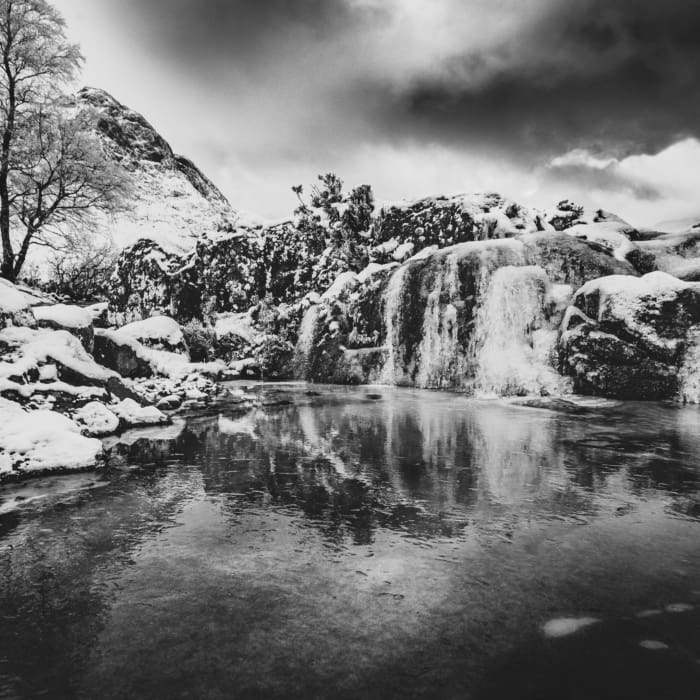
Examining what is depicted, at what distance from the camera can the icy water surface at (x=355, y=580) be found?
2.18 m

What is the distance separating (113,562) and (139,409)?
23.8ft

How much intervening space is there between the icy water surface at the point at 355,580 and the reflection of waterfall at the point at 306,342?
866 inches

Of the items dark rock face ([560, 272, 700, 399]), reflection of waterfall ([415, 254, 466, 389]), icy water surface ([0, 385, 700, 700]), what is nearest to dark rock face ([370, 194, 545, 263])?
reflection of waterfall ([415, 254, 466, 389])

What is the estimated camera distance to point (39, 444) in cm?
593

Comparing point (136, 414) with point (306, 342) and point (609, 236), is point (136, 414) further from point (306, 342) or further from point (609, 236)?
point (609, 236)

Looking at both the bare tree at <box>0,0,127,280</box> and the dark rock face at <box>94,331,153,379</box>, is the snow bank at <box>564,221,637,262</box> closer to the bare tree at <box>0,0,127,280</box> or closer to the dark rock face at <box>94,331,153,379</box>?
the dark rock face at <box>94,331,153,379</box>

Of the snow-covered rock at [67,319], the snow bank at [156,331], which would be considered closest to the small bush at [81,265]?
the snow-covered rock at [67,319]

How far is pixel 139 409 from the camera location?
10008 mm

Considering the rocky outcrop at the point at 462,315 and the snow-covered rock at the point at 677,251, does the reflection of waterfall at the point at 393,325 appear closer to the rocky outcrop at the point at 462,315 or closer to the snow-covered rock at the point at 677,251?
the rocky outcrop at the point at 462,315

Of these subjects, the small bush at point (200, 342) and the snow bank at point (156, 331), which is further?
the small bush at point (200, 342)

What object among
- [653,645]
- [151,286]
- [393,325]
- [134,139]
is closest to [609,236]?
[393,325]

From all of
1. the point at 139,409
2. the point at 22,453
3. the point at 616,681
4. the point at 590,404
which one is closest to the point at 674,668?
the point at 616,681

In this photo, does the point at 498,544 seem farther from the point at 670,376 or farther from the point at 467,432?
the point at 670,376

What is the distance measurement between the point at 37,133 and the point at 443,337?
17972 mm
